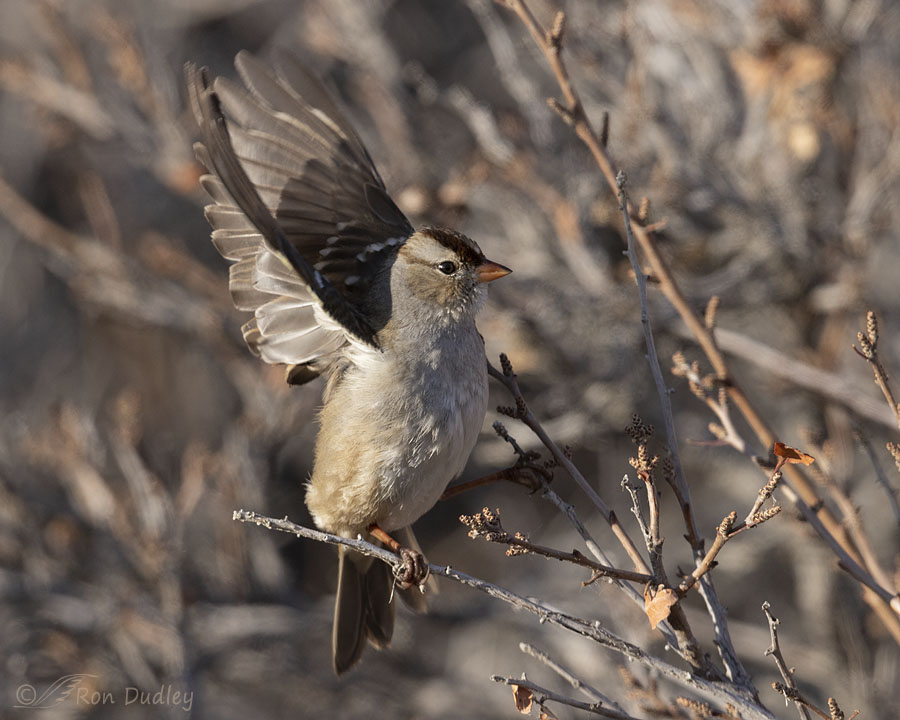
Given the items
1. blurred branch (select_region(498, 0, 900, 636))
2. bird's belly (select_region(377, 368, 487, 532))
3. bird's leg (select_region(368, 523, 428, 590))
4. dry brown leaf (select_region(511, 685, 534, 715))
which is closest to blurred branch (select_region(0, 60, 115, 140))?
bird's belly (select_region(377, 368, 487, 532))

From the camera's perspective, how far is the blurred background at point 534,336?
17.0ft

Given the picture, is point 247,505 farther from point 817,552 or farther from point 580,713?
point 817,552

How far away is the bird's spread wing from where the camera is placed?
3771 millimetres

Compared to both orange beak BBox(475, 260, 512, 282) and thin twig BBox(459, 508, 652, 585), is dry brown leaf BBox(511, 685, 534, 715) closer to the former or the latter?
thin twig BBox(459, 508, 652, 585)

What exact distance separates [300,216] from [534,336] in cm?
174

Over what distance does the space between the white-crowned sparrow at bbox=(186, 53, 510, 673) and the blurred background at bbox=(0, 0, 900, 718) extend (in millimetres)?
1107

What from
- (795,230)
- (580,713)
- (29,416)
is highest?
(795,230)

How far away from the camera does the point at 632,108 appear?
501cm

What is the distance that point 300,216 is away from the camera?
164 inches

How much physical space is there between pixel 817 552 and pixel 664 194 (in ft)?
6.89

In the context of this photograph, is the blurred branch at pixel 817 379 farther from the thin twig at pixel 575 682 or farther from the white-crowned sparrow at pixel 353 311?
the thin twig at pixel 575 682

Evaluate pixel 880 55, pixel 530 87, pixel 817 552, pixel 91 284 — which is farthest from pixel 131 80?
pixel 817 552
